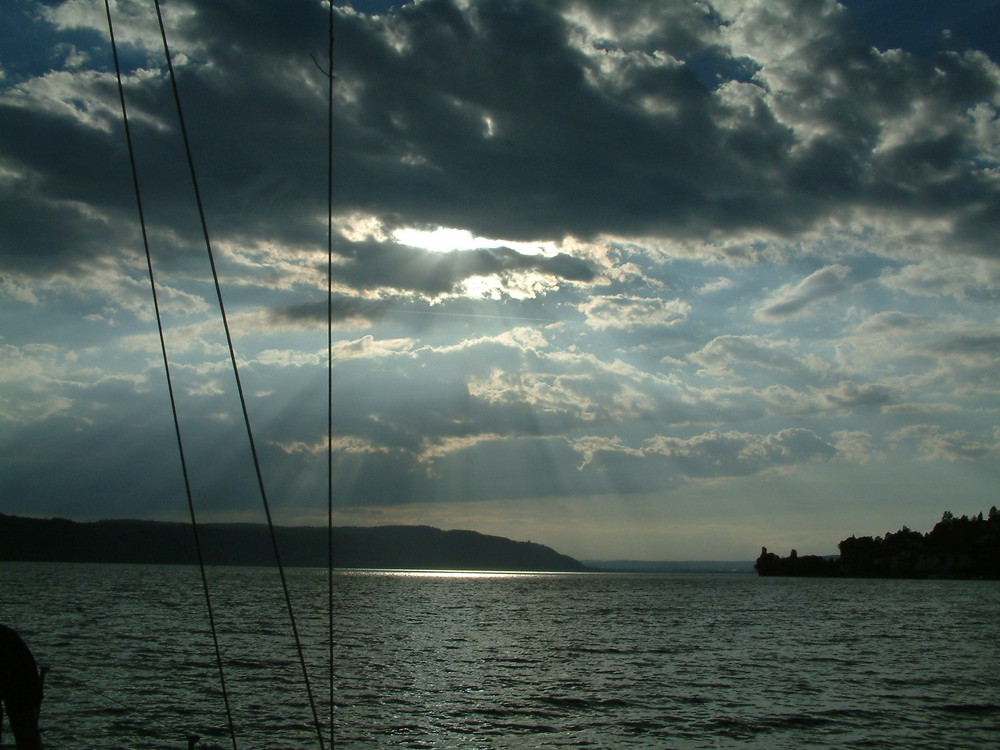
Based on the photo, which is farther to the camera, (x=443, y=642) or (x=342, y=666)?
(x=443, y=642)

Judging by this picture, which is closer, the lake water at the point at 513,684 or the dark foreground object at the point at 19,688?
the dark foreground object at the point at 19,688

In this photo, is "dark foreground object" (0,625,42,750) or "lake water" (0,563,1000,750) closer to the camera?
"dark foreground object" (0,625,42,750)

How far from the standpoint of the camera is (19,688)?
8672 mm

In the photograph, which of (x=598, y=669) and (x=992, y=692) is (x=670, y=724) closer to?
(x=598, y=669)

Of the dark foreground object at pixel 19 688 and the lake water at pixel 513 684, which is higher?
the dark foreground object at pixel 19 688

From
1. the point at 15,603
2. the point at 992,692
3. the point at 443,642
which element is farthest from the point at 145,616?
the point at 992,692

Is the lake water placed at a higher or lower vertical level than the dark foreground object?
lower

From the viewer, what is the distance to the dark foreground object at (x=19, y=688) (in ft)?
28.2

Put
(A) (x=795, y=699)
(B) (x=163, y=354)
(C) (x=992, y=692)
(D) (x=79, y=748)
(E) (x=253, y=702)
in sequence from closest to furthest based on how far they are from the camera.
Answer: (B) (x=163, y=354), (D) (x=79, y=748), (E) (x=253, y=702), (A) (x=795, y=699), (C) (x=992, y=692)

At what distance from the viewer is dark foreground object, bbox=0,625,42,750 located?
859cm

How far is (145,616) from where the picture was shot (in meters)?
78.7

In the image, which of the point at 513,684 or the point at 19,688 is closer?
the point at 19,688

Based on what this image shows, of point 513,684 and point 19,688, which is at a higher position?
point 19,688

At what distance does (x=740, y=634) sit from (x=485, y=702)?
4845cm
